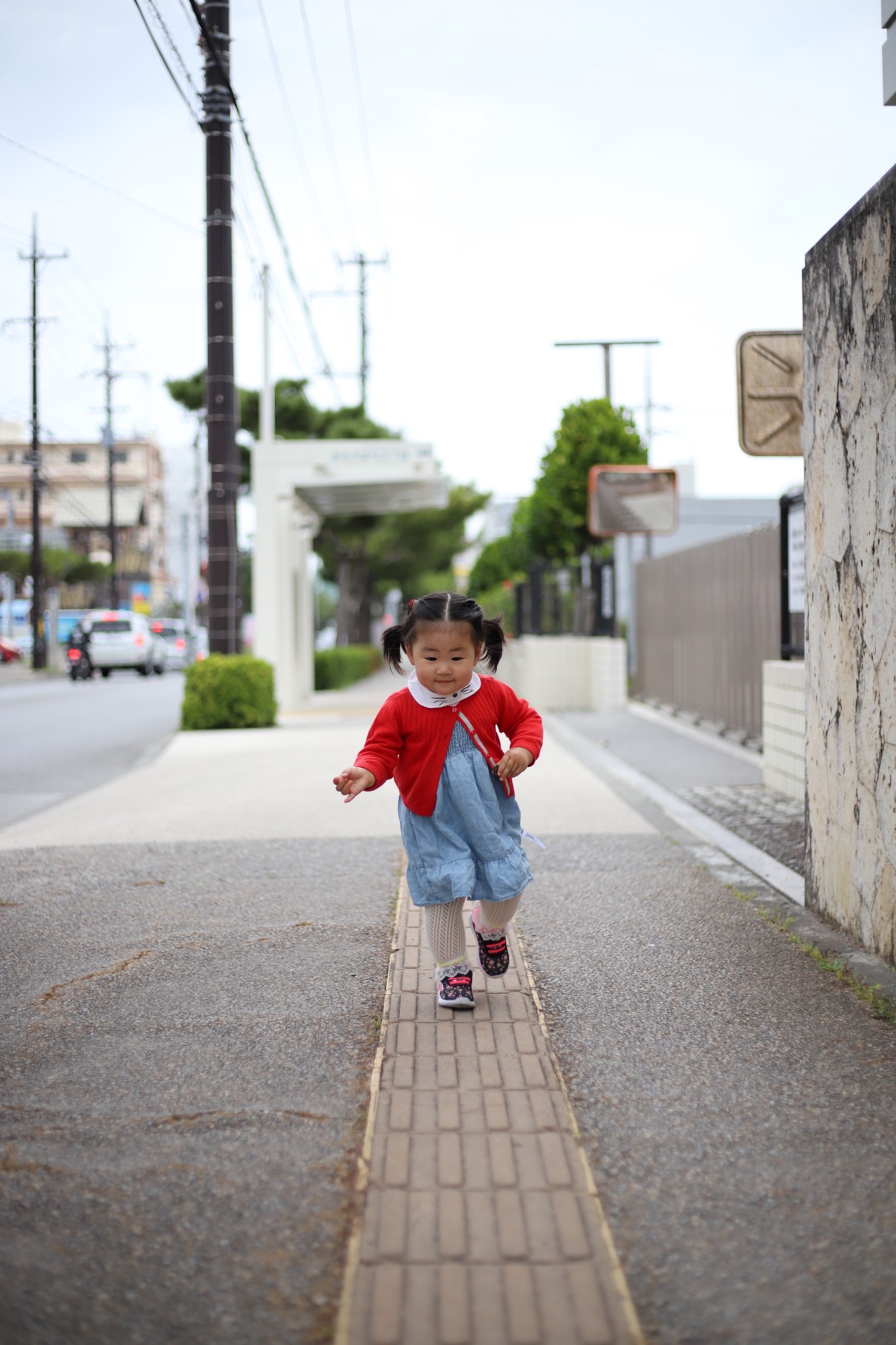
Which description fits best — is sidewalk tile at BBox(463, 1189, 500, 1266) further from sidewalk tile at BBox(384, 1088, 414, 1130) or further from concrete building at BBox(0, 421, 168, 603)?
concrete building at BBox(0, 421, 168, 603)

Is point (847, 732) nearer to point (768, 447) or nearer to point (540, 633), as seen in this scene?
point (768, 447)

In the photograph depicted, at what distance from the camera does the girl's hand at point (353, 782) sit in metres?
3.34

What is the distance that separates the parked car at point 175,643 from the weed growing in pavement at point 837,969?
32.8 meters

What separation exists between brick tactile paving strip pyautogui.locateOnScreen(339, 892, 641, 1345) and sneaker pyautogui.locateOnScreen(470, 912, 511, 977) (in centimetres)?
30

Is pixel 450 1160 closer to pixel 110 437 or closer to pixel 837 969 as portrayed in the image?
pixel 837 969

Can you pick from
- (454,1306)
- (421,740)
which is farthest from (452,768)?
(454,1306)

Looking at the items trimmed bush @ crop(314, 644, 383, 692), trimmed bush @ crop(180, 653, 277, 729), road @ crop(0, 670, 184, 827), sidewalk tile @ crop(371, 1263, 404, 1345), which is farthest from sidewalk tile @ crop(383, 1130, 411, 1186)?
trimmed bush @ crop(314, 644, 383, 692)

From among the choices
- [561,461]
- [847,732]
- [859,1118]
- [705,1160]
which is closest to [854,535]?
[847,732]

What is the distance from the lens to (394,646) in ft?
12.1

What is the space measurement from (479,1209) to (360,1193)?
0.85 ft

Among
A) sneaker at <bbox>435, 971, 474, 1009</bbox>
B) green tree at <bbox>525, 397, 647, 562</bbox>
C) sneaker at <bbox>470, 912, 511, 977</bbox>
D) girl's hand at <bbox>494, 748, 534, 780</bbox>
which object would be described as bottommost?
sneaker at <bbox>435, 971, 474, 1009</bbox>

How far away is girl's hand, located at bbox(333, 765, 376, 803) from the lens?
3.34 metres

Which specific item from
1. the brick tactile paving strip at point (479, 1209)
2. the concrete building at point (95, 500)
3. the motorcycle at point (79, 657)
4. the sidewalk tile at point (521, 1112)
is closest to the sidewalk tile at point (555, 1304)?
the brick tactile paving strip at point (479, 1209)

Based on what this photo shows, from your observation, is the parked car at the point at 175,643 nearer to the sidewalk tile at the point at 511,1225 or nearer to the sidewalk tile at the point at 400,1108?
the sidewalk tile at the point at 400,1108
